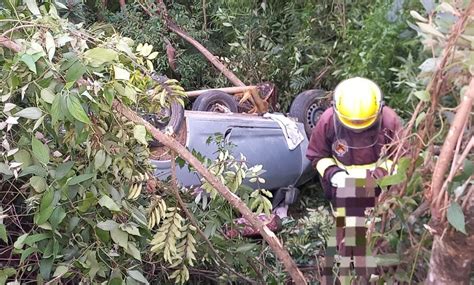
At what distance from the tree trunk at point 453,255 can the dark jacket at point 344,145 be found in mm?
1611

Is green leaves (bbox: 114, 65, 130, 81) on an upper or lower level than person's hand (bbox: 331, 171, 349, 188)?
upper

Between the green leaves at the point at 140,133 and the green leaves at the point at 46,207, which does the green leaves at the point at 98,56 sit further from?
the green leaves at the point at 46,207

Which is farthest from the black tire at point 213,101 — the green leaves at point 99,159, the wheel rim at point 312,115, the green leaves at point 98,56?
the green leaves at point 98,56

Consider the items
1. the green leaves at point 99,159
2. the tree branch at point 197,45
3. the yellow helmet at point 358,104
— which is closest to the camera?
the green leaves at point 99,159

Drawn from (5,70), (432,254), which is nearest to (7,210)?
(5,70)

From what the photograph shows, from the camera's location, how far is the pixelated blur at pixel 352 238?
2031mm

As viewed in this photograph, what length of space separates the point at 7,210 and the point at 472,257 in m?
1.66

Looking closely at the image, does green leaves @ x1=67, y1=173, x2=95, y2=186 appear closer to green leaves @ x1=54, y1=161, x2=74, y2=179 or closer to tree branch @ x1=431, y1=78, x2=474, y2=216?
green leaves @ x1=54, y1=161, x2=74, y2=179

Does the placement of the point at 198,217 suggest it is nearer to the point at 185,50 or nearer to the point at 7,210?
the point at 7,210

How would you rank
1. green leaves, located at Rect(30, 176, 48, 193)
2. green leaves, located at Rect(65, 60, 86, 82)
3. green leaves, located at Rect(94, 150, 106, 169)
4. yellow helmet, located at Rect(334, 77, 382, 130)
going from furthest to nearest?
yellow helmet, located at Rect(334, 77, 382, 130)
green leaves, located at Rect(94, 150, 106, 169)
green leaves, located at Rect(30, 176, 48, 193)
green leaves, located at Rect(65, 60, 86, 82)

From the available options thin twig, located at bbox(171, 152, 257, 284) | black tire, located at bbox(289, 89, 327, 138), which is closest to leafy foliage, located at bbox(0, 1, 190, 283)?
thin twig, located at bbox(171, 152, 257, 284)

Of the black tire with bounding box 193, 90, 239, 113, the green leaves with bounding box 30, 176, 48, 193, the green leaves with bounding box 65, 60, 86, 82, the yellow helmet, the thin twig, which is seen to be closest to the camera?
the green leaves with bounding box 65, 60, 86, 82

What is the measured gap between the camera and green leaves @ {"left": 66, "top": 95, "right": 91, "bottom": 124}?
6.82 ft

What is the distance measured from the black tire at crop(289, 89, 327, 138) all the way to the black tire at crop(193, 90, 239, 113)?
501 mm
